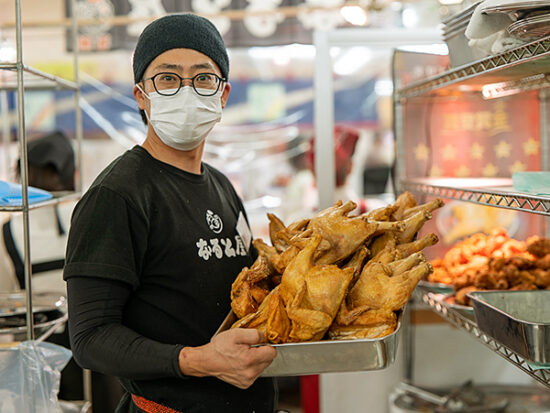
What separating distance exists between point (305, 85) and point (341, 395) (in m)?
2.44

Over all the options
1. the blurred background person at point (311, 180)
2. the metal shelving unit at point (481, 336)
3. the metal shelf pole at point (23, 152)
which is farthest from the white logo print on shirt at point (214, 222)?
the blurred background person at point (311, 180)

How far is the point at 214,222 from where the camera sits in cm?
181

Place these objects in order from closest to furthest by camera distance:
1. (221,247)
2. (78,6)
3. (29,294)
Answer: (221,247)
(29,294)
(78,6)

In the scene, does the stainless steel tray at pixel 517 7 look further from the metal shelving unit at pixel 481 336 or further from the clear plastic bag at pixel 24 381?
the clear plastic bag at pixel 24 381

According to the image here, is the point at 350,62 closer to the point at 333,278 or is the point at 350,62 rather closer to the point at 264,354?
the point at 333,278

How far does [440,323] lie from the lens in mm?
3293

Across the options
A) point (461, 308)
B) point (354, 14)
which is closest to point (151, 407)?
point (461, 308)

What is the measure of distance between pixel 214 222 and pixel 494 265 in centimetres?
105

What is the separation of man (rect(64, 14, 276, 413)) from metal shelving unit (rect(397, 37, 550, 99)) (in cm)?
77

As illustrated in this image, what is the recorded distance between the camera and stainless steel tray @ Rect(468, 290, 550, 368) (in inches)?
59.6

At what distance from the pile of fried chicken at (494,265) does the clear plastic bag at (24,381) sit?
145 cm

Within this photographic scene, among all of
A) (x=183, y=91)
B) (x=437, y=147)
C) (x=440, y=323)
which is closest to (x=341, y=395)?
(x=440, y=323)

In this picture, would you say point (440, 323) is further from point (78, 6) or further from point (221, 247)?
point (78, 6)

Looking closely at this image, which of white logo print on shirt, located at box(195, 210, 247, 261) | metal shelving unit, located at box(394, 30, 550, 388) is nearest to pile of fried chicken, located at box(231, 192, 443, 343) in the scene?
white logo print on shirt, located at box(195, 210, 247, 261)
